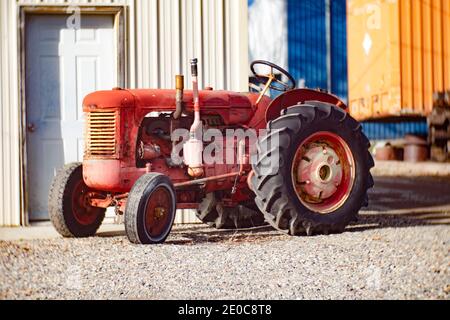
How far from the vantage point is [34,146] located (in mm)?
8398

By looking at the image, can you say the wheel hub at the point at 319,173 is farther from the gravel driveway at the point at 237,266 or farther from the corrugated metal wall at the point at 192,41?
the corrugated metal wall at the point at 192,41

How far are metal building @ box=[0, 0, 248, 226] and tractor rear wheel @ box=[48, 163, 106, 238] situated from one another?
1.67 m

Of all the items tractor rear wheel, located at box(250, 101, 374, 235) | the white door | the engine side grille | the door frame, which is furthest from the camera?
→ the white door

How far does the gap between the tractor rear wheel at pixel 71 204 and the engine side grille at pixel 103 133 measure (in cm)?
46

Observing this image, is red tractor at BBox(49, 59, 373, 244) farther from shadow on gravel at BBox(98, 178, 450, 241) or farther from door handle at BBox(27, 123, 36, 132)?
door handle at BBox(27, 123, 36, 132)

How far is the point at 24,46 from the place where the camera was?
8352mm

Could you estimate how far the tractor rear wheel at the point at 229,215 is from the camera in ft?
24.6

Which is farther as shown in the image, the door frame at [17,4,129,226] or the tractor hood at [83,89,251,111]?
the door frame at [17,4,129,226]

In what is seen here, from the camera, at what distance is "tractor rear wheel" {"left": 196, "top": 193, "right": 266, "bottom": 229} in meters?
7.50

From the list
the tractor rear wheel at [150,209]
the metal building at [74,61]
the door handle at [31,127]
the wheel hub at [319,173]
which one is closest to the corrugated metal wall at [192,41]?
the metal building at [74,61]

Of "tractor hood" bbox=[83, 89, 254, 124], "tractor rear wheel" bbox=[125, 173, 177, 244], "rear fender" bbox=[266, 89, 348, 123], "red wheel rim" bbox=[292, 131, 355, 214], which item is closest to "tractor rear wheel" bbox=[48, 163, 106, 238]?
"tractor hood" bbox=[83, 89, 254, 124]
